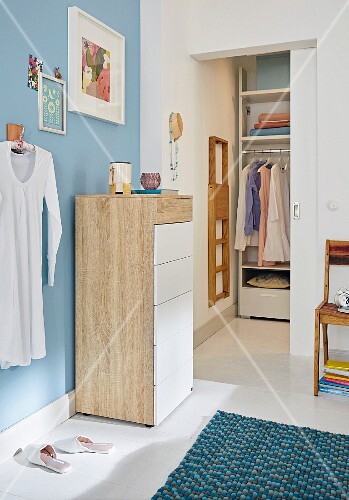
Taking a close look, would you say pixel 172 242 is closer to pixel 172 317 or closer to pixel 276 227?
pixel 172 317

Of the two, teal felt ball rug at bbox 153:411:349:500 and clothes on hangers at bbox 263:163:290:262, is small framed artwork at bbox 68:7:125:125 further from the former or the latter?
clothes on hangers at bbox 263:163:290:262

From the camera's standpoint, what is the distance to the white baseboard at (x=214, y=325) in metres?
4.22

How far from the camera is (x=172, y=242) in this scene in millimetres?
2756

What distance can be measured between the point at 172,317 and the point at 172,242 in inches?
15.4

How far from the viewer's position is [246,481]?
2.09m

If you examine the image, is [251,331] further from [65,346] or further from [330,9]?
[330,9]

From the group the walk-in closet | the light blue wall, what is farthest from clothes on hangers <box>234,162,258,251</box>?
the light blue wall

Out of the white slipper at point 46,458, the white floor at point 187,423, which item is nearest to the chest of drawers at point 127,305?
the white floor at point 187,423

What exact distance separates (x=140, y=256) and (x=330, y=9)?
2.29 m

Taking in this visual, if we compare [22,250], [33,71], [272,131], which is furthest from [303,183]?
[22,250]

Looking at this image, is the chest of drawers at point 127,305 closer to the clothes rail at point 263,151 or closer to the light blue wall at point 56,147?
the light blue wall at point 56,147

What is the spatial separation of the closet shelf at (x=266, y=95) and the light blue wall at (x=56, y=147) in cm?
188

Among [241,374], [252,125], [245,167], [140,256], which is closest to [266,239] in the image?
[245,167]

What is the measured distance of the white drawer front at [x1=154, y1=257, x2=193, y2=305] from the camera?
261 cm
